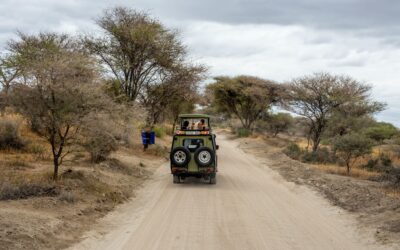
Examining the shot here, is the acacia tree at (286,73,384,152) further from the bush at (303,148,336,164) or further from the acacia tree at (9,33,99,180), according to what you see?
the acacia tree at (9,33,99,180)

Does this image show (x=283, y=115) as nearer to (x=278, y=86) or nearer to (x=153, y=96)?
(x=278, y=86)

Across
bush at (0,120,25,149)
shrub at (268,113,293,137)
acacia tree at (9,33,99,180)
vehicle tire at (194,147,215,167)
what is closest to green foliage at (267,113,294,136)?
shrub at (268,113,293,137)

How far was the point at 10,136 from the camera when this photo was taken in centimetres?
1988

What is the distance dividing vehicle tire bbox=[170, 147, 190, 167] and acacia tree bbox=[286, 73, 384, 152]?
19476 millimetres

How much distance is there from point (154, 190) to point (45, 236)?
7.43m

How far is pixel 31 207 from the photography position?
10.4 metres

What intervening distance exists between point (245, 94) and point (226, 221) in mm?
43509

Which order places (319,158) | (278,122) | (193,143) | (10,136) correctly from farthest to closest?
(278,122), (319,158), (10,136), (193,143)

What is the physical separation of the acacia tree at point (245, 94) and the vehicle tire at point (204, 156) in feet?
112

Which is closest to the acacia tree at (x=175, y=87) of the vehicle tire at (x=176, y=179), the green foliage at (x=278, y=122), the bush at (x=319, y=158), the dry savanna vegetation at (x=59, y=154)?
the dry savanna vegetation at (x=59, y=154)

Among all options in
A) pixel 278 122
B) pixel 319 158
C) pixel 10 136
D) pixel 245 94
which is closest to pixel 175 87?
pixel 319 158

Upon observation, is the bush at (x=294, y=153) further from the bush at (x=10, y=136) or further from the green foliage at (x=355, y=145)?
the bush at (x=10, y=136)

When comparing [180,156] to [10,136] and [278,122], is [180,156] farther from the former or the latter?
[278,122]

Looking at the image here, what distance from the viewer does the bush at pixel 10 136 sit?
64.2 feet
